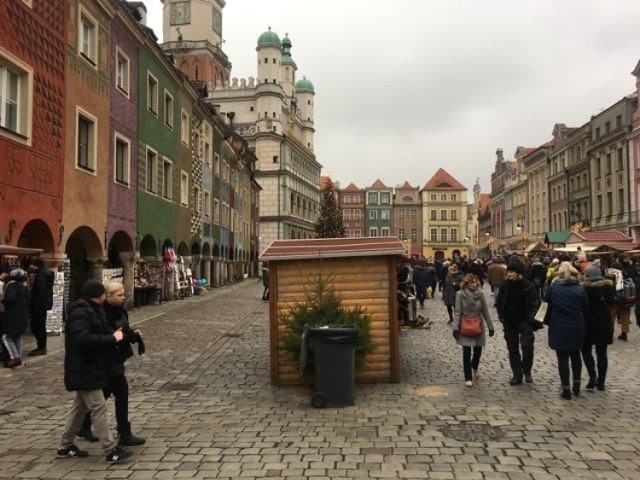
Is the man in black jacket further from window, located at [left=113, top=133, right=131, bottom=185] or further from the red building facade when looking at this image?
window, located at [left=113, top=133, right=131, bottom=185]

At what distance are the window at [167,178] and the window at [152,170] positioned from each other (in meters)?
1.11

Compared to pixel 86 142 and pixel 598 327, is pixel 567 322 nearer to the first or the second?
pixel 598 327

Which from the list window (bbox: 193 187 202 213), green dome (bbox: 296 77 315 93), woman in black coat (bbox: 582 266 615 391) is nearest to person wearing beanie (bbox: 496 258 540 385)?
woman in black coat (bbox: 582 266 615 391)

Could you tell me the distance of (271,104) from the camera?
78.1m

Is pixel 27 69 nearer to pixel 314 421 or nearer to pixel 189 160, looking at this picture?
pixel 314 421

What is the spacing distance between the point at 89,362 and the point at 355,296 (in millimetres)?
4439

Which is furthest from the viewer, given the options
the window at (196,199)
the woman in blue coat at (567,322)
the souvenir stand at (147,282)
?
the window at (196,199)

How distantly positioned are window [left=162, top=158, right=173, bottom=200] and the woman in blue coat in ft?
64.9

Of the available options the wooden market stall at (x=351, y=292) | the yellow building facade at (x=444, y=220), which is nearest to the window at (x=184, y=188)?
the wooden market stall at (x=351, y=292)

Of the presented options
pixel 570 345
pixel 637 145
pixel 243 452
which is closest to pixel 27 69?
pixel 243 452

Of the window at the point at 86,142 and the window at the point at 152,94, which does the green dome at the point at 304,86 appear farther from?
the window at the point at 86,142

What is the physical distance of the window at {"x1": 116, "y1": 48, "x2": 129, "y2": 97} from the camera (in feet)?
65.7

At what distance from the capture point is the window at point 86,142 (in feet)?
55.7

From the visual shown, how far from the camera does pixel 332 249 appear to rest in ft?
30.6
